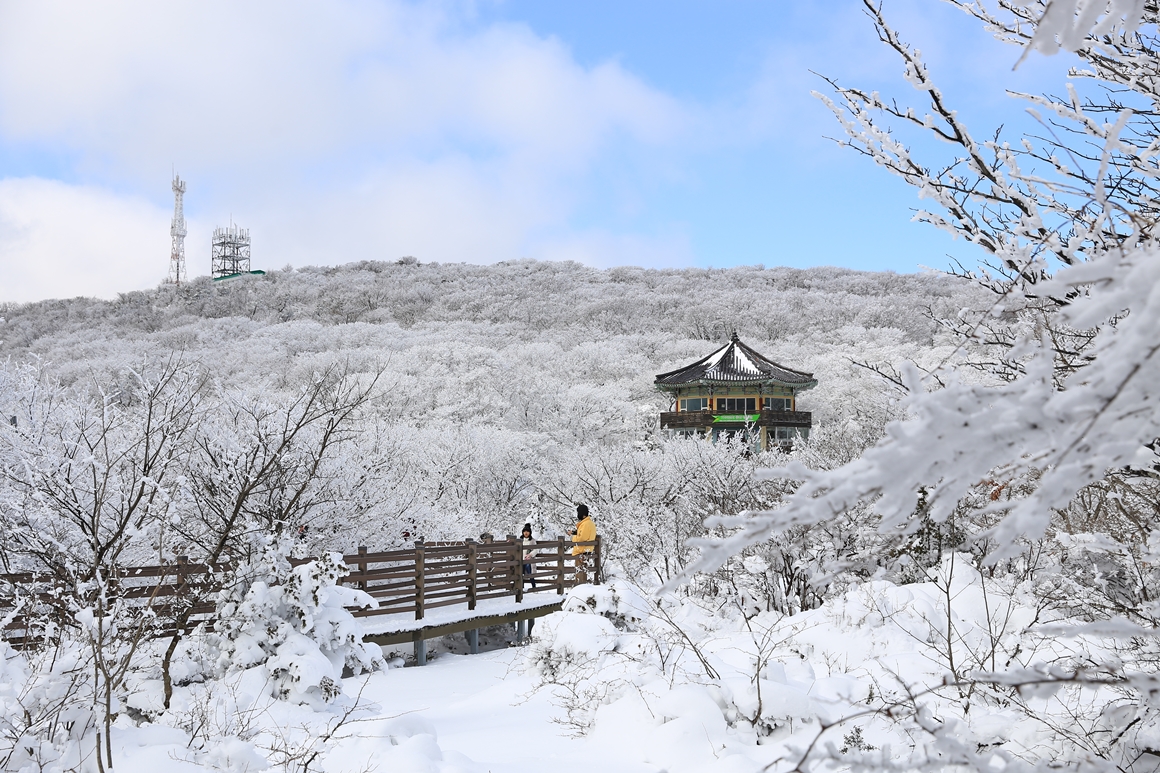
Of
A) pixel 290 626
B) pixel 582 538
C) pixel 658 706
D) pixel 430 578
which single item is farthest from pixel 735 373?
pixel 658 706

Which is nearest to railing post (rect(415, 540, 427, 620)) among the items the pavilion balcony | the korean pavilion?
the pavilion balcony

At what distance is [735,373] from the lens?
35156mm

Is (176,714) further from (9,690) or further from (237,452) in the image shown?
(237,452)

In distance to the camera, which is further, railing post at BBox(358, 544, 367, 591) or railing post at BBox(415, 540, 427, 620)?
railing post at BBox(415, 540, 427, 620)

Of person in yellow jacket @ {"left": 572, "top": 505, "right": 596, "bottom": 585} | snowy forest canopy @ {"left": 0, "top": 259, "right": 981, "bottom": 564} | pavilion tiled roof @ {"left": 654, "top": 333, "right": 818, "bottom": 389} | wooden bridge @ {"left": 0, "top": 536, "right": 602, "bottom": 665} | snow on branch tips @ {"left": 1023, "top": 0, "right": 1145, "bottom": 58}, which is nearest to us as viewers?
snow on branch tips @ {"left": 1023, "top": 0, "right": 1145, "bottom": 58}

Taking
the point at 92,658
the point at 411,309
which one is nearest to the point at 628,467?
the point at 92,658

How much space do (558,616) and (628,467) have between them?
546 inches

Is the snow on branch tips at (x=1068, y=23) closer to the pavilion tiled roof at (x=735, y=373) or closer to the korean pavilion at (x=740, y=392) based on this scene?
the korean pavilion at (x=740, y=392)

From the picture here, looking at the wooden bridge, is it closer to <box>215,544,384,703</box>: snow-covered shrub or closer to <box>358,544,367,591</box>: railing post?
<box>358,544,367,591</box>: railing post

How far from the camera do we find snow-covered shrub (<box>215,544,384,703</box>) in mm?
6805

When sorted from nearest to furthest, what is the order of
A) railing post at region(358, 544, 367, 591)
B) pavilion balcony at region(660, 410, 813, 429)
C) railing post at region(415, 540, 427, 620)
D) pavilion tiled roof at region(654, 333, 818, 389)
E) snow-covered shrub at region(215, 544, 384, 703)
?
snow-covered shrub at region(215, 544, 384, 703) < railing post at region(358, 544, 367, 591) < railing post at region(415, 540, 427, 620) < pavilion balcony at region(660, 410, 813, 429) < pavilion tiled roof at region(654, 333, 818, 389)

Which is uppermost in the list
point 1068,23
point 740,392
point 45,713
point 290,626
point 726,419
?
point 740,392

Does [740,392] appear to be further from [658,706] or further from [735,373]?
[658,706]

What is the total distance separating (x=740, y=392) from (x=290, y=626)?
30.2m
